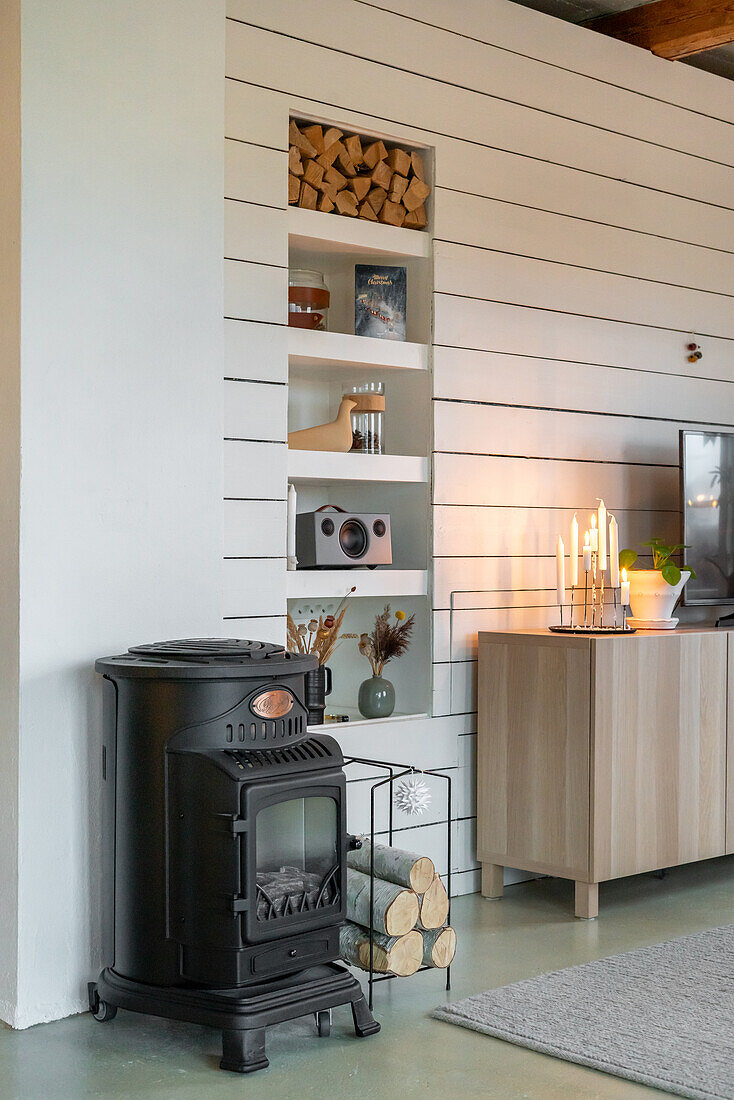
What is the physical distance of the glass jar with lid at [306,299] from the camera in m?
3.65

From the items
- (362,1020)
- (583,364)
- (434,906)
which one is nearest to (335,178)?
(583,364)

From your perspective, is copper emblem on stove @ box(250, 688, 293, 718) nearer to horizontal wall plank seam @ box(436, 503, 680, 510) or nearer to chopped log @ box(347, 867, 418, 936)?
chopped log @ box(347, 867, 418, 936)

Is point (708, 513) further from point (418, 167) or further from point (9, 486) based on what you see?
point (9, 486)

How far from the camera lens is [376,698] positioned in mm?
3754

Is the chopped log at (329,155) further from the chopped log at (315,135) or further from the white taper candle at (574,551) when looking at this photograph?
the white taper candle at (574,551)

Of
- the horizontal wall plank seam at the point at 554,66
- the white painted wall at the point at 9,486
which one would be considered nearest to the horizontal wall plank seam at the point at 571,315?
the horizontal wall plank seam at the point at 554,66

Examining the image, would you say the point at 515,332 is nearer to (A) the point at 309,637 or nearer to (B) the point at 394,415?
(B) the point at 394,415

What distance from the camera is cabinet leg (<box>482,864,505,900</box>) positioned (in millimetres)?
3893

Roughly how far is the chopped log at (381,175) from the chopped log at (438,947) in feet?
7.09

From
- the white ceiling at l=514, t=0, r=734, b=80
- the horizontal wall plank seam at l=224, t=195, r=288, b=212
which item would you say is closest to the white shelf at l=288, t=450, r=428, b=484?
the horizontal wall plank seam at l=224, t=195, r=288, b=212

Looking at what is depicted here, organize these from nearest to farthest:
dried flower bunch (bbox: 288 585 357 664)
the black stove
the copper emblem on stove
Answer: the black stove → the copper emblem on stove → dried flower bunch (bbox: 288 585 357 664)

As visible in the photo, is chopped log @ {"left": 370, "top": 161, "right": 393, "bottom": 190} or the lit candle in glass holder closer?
chopped log @ {"left": 370, "top": 161, "right": 393, "bottom": 190}

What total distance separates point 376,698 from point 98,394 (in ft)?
4.33

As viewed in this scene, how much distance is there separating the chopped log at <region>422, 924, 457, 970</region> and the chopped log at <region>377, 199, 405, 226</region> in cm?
207
